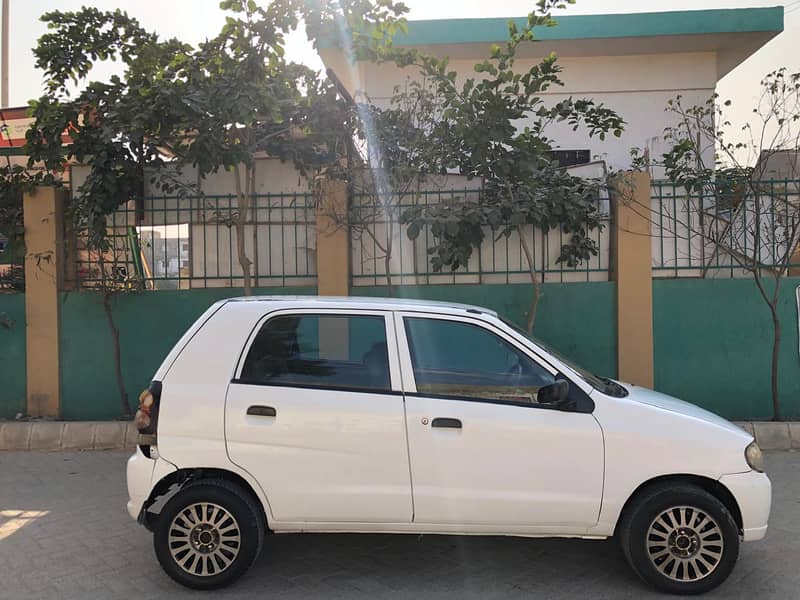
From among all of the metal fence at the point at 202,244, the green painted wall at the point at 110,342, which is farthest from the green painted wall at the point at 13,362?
the metal fence at the point at 202,244

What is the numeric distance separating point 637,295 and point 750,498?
4.13 m

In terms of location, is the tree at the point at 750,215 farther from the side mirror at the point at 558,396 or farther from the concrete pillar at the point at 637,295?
the side mirror at the point at 558,396

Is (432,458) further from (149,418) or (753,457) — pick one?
(753,457)

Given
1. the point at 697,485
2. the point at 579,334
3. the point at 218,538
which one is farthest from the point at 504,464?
the point at 579,334

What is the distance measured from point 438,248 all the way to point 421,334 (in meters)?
3.57

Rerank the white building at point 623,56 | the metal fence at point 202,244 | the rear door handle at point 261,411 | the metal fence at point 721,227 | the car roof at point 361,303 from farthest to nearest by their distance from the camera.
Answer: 1. the white building at point 623,56
2. the metal fence at point 202,244
3. the metal fence at point 721,227
4. the car roof at point 361,303
5. the rear door handle at point 261,411

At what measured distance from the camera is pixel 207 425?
425 centimetres

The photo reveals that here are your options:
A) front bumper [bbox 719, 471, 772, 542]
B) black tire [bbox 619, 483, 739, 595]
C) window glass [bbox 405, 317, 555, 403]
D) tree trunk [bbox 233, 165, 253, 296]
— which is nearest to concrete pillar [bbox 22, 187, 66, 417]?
tree trunk [bbox 233, 165, 253, 296]

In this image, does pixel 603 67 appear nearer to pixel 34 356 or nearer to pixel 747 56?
pixel 747 56

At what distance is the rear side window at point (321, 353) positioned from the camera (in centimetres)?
436

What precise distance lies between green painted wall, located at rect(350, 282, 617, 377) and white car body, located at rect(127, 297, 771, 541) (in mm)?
3899

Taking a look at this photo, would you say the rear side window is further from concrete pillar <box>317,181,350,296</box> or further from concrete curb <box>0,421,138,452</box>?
concrete curb <box>0,421,138,452</box>

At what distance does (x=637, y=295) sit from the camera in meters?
8.08

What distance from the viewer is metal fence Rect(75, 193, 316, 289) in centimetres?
841
